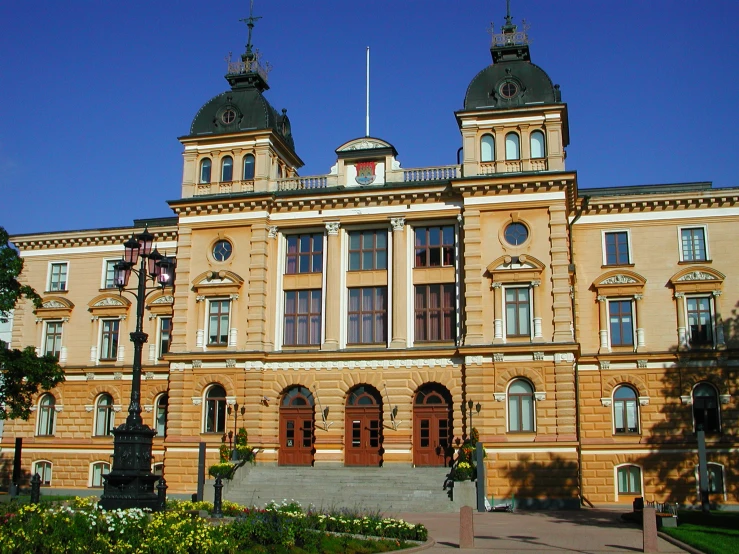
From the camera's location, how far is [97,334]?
47.2 metres

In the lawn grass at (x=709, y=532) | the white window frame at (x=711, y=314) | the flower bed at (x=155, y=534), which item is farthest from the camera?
the white window frame at (x=711, y=314)

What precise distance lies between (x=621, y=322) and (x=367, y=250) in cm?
1280

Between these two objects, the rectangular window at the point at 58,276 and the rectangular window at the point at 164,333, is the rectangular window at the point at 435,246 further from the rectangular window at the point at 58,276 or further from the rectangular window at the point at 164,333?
the rectangular window at the point at 58,276

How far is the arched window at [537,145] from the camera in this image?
40.2m

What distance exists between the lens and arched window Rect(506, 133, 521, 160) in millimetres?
40562

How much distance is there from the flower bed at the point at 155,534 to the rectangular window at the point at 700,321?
24.0 metres

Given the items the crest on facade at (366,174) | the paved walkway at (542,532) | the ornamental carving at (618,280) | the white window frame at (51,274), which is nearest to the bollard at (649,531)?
the paved walkway at (542,532)

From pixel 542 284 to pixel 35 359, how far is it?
914 inches

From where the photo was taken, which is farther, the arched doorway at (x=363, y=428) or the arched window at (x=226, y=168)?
the arched window at (x=226, y=168)

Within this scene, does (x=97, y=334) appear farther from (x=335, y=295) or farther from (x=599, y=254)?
(x=599, y=254)

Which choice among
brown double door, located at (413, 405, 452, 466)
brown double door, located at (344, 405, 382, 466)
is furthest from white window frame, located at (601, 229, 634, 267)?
brown double door, located at (344, 405, 382, 466)

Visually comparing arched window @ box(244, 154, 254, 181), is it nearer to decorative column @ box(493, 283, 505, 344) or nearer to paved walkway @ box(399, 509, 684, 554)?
decorative column @ box(493, 283, 505, 344)

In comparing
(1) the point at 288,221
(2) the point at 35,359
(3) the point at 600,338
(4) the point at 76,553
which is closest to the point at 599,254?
(3) the point at 600,338

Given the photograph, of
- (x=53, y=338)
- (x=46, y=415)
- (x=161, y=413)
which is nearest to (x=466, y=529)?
(x=161, y=413)
